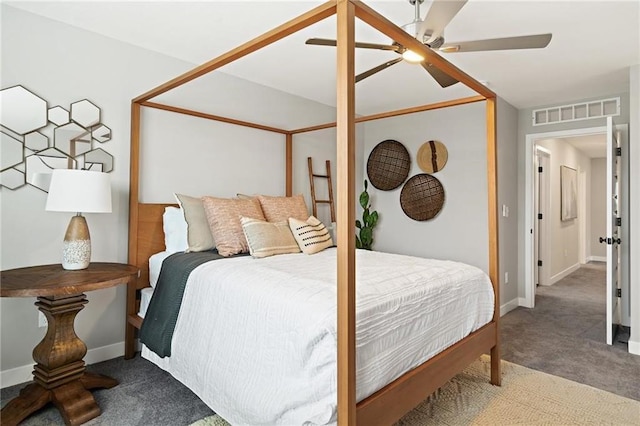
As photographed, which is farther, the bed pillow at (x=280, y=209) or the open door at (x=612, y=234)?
the open door at (x=612, y=234)

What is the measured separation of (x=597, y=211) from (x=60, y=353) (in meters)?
9.65

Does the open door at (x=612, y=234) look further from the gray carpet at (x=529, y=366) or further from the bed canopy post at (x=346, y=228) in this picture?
the bed canopy post at (x=346, y=228)

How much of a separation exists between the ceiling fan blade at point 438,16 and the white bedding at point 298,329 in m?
A: 1.30

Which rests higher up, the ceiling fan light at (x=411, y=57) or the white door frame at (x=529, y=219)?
the ceiling fan light at (x=411, y=57)

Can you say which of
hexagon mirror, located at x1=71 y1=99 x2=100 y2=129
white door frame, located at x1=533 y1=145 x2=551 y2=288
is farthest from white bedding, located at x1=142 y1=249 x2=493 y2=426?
white door frame, located at x1=533 y1=145 x2=551 y2=288

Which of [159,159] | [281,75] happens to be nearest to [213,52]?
[281,75]

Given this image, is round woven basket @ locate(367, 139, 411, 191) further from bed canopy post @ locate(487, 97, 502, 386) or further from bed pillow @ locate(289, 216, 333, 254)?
bed canopy post @ locate(487, 97, 502, 386)

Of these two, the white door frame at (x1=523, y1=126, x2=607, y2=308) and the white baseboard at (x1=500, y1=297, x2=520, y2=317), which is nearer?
the white baseboard at (x1=500, y1=297, x2=520, y2=317)

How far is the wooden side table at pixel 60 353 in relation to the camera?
184 cm

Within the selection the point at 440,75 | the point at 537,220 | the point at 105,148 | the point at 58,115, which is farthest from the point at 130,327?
the point at 537,220

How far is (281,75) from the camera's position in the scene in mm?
3416

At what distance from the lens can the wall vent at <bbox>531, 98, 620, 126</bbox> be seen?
3777 mm

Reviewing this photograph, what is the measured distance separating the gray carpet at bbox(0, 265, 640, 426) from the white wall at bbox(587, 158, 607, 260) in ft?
13.6

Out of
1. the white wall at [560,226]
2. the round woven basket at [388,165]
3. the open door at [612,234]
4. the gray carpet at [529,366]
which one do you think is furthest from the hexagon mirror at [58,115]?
the white wall at [560,226]
